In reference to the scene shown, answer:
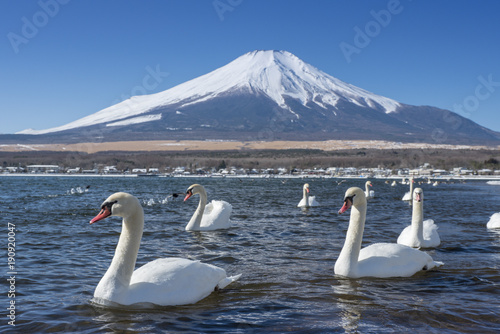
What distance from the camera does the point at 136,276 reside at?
7492 millimetres

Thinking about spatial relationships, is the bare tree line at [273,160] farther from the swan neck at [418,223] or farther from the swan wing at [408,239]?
the swan neck at [418,223]

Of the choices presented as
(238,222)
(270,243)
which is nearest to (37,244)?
(270,243)

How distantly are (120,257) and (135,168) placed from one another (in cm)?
12692

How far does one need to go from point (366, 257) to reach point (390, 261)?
16.3 inches

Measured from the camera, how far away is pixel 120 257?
7.22 metres

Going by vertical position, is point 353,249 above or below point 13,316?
above

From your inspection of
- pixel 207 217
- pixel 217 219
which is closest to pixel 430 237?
pixel 217 219

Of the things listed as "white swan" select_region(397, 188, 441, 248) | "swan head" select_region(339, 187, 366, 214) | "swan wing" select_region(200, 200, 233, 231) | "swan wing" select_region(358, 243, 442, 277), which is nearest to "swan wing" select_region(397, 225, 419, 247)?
"white swan" select_region(397, 188, 441, 248)

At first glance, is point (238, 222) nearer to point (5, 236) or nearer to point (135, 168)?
point (5, 236)

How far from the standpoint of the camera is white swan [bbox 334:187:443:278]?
8.97 meters

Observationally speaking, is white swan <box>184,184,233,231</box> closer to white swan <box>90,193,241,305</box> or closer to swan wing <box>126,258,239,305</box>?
swan wing <box>126,258,239,305</box>

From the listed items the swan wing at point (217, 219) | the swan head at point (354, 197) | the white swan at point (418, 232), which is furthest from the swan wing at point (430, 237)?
the swan wing at point (217, 219)

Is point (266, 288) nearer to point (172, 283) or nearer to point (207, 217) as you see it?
point (172, 283)

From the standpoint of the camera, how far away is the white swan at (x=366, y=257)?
8969 mm
